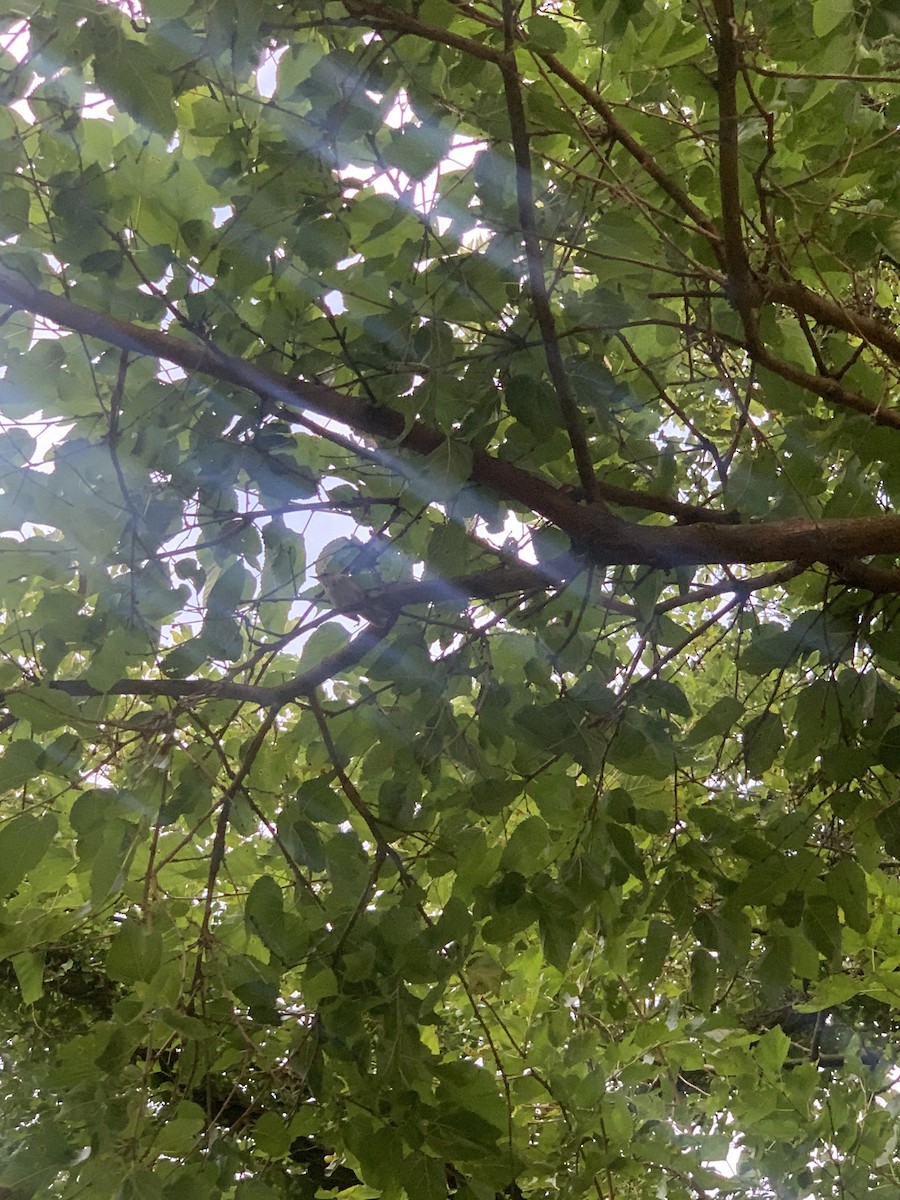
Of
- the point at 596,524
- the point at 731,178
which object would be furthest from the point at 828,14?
the point at 596,524

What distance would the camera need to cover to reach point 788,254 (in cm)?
122

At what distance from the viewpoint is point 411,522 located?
1044mm

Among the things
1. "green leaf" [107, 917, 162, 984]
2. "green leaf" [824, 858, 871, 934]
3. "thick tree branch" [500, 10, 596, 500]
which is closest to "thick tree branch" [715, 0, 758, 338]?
"thick tree branch" [500, 10, 596, 500]

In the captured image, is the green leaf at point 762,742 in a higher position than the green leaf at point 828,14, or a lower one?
lower

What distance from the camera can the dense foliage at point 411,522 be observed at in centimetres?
85

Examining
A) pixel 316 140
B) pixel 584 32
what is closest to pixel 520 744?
pixel 316 140

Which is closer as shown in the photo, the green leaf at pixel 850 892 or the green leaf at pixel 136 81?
the green leaf at pixel 136 81

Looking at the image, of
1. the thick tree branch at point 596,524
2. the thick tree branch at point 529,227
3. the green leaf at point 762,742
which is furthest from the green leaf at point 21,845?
the green leaf at point 762,742

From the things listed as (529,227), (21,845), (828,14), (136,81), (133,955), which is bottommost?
(133,955)

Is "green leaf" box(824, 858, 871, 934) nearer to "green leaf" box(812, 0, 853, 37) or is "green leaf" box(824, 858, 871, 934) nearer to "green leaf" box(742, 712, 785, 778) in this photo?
"green leaf" box(742, 712, 785, 778)

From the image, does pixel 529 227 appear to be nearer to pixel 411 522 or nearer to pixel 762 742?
pixel 411 522

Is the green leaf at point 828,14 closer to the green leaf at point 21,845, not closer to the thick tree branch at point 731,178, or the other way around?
the thick tree branch at point 731,178

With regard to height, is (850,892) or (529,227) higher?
(529,227)

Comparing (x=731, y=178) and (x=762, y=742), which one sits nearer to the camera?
(x=731, y=178)
